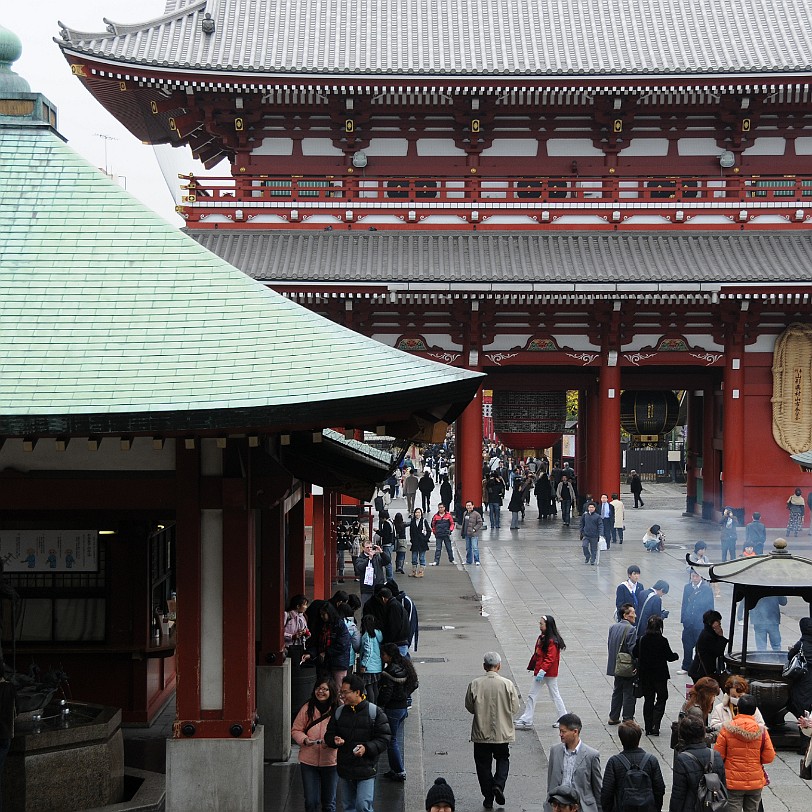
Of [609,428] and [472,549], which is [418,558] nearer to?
[472,549]

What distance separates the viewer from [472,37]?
32531mm

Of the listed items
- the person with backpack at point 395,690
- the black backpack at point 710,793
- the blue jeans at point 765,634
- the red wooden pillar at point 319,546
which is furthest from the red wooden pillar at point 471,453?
the black backpack at point 710,793

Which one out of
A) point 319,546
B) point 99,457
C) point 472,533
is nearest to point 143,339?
point 99,457

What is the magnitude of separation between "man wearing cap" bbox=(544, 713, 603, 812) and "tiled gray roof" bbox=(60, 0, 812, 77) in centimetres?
2292

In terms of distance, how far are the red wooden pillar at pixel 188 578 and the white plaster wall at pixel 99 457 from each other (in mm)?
207

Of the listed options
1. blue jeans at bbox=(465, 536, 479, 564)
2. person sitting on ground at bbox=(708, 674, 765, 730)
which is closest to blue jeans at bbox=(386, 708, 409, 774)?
person sitting on ground at bbox=(708, 674, 765, 730)

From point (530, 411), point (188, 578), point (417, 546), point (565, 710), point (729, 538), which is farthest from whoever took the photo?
point (530, 411)

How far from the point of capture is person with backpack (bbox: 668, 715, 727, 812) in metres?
8.37

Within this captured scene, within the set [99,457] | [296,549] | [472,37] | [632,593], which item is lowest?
[632,593]

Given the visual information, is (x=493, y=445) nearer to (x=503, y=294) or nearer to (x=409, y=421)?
(x=503, y=294)

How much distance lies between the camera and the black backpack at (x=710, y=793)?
328 inches

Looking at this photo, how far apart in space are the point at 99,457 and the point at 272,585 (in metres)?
3.51

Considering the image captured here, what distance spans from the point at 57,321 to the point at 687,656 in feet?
30.5

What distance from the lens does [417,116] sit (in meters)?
31.3
